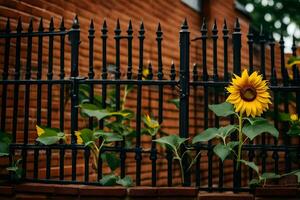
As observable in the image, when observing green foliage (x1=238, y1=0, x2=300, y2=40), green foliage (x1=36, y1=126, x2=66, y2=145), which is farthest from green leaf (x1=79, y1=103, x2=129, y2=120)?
green foliage (x1=238, y1=0, x2=300, y2=40)

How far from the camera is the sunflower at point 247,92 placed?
3.39 meters

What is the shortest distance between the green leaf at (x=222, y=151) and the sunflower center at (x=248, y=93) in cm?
42

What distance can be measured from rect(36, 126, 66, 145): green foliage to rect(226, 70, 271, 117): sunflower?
145 cm

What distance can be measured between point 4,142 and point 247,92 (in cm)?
215

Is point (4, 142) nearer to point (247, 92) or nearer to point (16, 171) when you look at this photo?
point (16, 171)

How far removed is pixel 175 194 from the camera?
10.7ft

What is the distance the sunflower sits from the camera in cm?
339

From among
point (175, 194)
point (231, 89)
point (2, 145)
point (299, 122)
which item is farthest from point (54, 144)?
point (299, 122)

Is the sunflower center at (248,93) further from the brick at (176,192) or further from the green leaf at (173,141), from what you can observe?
the brick at (176,192)

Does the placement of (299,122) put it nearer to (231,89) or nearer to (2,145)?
(231,89)

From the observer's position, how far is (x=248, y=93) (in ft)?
11.2

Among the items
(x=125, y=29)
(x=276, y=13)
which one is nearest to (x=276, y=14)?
(x=276, y=13)

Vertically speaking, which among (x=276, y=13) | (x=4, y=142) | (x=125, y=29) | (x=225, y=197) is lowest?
(x=225, y=197)

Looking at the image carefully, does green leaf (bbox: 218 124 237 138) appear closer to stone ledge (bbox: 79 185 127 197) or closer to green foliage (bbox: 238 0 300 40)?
stone ledge (bbox: 79 185 127 197)
